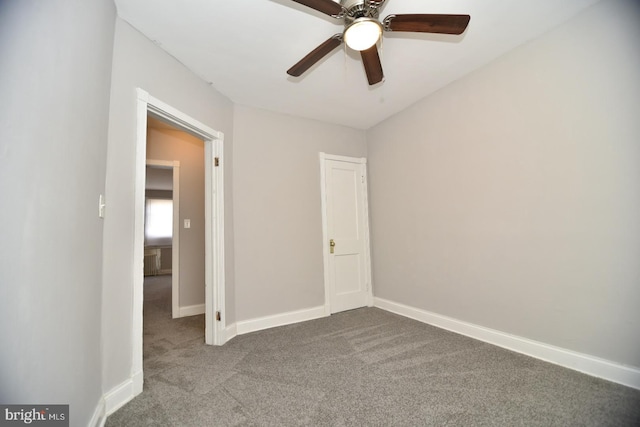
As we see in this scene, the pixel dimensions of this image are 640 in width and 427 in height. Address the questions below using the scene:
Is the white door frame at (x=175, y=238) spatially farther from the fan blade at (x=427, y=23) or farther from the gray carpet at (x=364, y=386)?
the fan blade at (x=427, y=23)

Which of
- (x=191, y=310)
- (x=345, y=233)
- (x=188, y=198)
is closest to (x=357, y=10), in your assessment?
(x=345, y=233)

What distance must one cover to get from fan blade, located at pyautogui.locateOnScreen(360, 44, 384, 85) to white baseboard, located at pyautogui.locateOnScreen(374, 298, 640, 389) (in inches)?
96.9

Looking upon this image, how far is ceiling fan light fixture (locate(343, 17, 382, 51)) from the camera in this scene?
1.50 meters

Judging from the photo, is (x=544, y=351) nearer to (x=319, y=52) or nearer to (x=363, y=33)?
(x=363, y=33)

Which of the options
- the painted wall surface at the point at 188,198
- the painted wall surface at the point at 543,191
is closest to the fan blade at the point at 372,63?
the painted wall surface at the point at 543,191

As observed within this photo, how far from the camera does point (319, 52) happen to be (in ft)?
5.71

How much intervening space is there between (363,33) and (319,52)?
0.32m

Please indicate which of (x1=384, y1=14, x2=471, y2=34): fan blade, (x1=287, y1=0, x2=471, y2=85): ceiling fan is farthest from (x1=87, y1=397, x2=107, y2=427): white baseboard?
(x1=384, y1=14, x2=471, y2=34): fan blade

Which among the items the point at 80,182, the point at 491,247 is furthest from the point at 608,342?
the point at 80,182

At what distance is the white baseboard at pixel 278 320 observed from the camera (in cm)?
290

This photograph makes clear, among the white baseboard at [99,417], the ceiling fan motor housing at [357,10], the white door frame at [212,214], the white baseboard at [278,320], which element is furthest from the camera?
the white baseboard at [278,320]

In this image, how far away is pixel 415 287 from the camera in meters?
3.20

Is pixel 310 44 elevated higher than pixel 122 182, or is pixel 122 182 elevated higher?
pixel 310 44

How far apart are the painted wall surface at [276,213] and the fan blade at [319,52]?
136 cm
